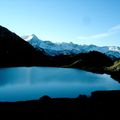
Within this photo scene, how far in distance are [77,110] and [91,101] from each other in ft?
27.0

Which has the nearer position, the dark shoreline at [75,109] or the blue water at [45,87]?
the dark shoreline at [75,109]

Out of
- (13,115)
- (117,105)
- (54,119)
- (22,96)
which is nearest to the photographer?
(54,119)

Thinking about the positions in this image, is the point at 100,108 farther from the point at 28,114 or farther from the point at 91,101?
the point at 28,114

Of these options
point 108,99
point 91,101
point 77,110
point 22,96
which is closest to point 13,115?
point 77,110

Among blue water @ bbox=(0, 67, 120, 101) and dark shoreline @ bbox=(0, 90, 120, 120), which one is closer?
dark shoreline @ bbox=(0, 90, 120, 120)

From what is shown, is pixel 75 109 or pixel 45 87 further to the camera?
pixel 45 87

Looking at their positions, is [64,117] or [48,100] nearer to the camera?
[64,117]

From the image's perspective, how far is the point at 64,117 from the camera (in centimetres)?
3472

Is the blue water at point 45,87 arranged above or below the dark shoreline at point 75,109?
above

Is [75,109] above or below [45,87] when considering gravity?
below

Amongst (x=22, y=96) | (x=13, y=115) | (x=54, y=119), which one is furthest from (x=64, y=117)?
(x=22, y=96)

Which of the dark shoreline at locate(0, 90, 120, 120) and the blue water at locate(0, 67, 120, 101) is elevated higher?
the blue water at locate(0, 67, 120, 101)

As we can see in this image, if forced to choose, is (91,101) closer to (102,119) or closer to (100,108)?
(100,108)

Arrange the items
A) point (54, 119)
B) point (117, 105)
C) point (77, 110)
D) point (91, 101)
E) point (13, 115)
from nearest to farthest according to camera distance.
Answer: point (54, 119)
point (13, 115)
point (77, 110)
point (117, 105)
point (91, 101)
